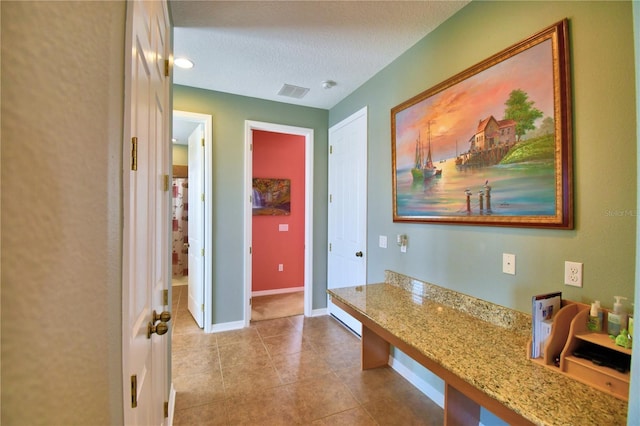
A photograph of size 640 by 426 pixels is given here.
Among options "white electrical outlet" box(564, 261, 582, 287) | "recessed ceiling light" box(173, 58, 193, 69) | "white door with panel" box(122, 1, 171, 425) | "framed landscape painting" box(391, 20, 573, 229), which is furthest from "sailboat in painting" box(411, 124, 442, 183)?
"recessed ceiling light" box(173, 58, 193, 69)

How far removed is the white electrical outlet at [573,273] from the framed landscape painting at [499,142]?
0.57 feet

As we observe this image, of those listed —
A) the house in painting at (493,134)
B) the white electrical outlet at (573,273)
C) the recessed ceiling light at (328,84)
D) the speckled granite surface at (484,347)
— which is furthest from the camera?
the recessed ceiling light at (328,84)

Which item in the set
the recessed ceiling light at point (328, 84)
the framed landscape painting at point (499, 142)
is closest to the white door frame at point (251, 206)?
the recessed ceiling light at point (328, 84)

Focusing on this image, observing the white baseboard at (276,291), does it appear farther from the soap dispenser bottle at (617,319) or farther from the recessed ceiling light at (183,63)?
the soap dispenser bottle at (617,319)

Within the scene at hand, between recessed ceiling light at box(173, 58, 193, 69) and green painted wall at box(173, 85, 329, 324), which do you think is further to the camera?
green painted wall at box(173, 85, 329, 324)

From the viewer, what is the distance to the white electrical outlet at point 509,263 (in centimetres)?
150

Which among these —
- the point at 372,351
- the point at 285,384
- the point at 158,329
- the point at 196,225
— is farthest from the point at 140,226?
the point at 196,225

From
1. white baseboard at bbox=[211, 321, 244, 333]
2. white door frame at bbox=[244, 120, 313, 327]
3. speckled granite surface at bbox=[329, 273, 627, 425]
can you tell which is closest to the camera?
speckled granite surface at bbox=[329, 273, 627, 425]

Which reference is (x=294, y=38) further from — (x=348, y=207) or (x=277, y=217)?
(x=277, y=217)

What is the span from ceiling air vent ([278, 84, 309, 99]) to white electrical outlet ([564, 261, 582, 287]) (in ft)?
8.61

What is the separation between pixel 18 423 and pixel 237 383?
2146 mm

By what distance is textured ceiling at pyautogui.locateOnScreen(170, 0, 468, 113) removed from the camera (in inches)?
70.7

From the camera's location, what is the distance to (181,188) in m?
5.62

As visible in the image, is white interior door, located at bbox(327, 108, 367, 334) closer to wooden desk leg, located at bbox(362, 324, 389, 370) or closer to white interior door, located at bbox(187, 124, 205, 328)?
wooden desk leg, located at bbox(362, 324, 389, 370)
